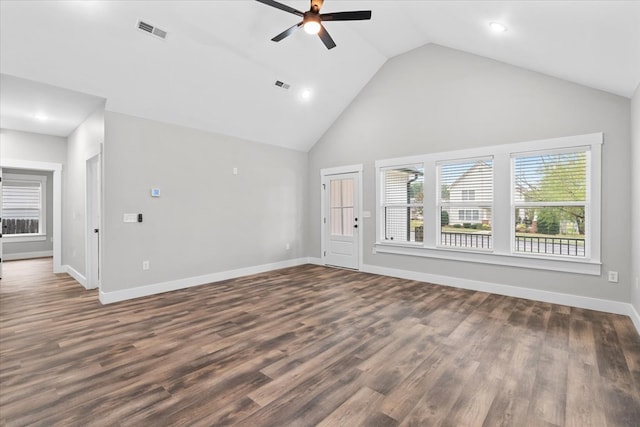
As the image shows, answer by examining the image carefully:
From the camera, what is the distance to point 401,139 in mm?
5406

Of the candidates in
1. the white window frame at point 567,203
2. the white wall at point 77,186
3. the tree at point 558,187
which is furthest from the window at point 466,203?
the white wall at point 77,186

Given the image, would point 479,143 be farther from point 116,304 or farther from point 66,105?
point 66,105

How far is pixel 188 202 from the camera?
15.9ft

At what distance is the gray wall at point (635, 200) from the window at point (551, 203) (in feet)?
1.46

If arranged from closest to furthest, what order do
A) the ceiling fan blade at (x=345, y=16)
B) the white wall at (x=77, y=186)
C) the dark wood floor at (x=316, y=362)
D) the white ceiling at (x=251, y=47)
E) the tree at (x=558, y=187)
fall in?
1. the dark wood floor at (x=316, y=362)
2. the white ceiling at (x=251, y=47)
3. the ceiling fan blade at (x=345, y=16)
4. the tree at (x=558, y=187)
5. the white wall at (x=77, y=186)

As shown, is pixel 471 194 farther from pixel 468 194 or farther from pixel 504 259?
pixel 504 259

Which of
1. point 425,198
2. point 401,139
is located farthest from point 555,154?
point 401,139

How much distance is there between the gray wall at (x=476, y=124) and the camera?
3.54 m

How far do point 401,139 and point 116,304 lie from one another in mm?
A: 5202

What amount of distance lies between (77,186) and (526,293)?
7686 mm

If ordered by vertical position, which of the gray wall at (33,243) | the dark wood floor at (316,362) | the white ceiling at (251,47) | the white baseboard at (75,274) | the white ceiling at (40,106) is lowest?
the dark wood floor at (316,362)

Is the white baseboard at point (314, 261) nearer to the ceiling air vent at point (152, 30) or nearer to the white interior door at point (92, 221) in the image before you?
the white interior door at point (92, 221)

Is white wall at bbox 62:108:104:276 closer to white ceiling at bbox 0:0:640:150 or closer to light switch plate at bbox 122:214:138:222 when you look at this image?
white ceiling at bbox 0:0:640:150

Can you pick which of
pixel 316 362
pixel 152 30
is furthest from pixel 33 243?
pixel 316 362
